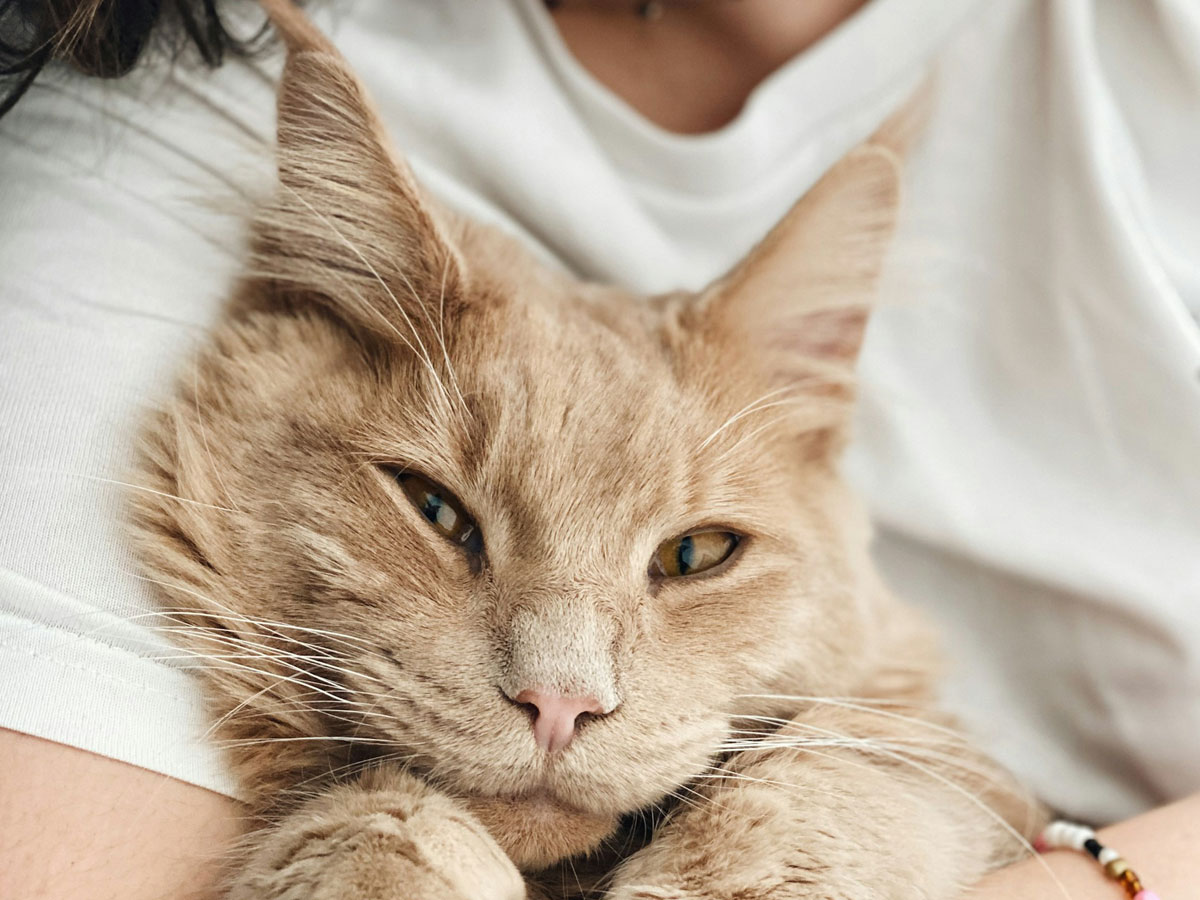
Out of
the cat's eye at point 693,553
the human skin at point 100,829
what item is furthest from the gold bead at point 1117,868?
the human skin at point 100,829

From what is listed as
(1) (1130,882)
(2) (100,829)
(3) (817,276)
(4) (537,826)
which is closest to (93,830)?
(2) (100,829)

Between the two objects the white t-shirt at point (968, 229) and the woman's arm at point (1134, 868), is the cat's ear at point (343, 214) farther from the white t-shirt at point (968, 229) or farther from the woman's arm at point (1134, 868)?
the woman's arm at point (1134, 868)

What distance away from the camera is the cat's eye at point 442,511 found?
4.32 ft

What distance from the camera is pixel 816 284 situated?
1636 mm

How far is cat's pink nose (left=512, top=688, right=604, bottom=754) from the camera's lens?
1.13m

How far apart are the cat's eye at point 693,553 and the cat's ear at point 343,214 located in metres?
0.46

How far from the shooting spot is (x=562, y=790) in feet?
3.86

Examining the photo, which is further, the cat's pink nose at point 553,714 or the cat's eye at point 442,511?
the cat's eye at point 442,511

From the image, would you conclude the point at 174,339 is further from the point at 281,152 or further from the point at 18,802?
the point at 18,802

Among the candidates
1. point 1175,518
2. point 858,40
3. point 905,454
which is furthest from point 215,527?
point 1175,518

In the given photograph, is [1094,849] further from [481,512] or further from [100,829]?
[100,829]

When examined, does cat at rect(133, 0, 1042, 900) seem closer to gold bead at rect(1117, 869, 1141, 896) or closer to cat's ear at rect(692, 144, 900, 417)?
cat's ear at rect(692, 144, 900, 417)

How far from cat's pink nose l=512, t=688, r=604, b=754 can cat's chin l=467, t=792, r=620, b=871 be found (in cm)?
9

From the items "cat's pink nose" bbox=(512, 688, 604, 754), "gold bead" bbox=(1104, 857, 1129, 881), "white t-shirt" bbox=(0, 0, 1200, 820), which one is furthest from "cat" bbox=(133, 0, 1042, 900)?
"white t-shirt" bbox=(0, 0, 1200, 820)
